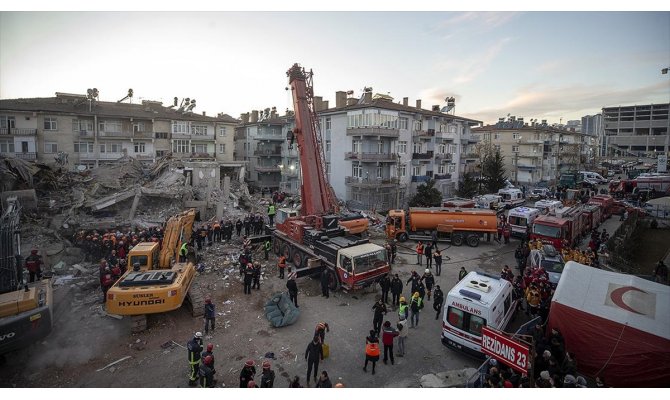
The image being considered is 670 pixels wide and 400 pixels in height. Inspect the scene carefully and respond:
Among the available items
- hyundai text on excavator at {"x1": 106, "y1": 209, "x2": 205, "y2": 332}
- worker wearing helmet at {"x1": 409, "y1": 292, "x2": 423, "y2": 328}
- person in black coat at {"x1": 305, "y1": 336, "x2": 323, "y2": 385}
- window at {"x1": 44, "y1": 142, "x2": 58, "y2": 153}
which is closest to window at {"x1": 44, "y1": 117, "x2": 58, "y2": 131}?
window at {"x1": 44, "y1": 142, "x2": 58, "y2": 153}

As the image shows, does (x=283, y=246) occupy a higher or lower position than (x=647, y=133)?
lower

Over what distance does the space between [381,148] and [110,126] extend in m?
30.0

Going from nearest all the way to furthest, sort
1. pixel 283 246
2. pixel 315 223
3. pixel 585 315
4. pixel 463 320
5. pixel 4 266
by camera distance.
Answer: pixel 585 315 → pixel 463 320 → pixel 4 266 → pixel 315 223 → pixel 283 246

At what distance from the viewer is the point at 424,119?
4144cm

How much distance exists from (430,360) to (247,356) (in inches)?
216

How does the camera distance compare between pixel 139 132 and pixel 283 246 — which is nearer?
pixel 283 246

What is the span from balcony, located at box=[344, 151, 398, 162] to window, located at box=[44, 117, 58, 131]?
30120mm

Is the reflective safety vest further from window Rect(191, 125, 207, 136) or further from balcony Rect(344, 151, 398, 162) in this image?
window Rect(191, 125, 207, 136)

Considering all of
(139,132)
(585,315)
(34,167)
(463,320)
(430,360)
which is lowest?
(430,360)

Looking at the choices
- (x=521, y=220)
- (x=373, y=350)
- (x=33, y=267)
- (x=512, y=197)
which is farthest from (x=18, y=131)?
(x=512, y=197)

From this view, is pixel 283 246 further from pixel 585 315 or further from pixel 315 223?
pixel 585 315

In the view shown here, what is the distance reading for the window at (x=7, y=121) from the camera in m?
33.8

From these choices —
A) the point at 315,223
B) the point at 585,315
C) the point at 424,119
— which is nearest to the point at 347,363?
the point at 585,315

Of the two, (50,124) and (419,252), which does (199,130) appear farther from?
A: (419,252)
